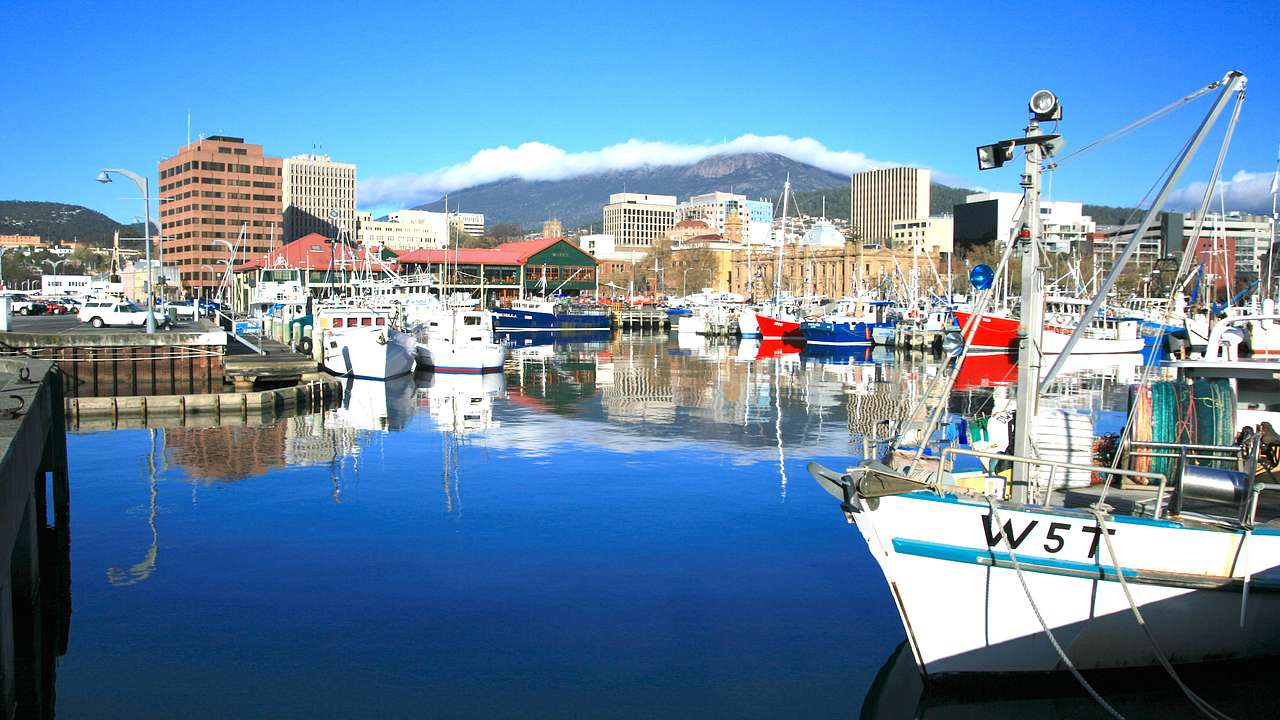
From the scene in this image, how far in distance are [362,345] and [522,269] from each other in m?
80.4

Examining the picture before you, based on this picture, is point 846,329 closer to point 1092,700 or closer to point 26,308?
point 26,308

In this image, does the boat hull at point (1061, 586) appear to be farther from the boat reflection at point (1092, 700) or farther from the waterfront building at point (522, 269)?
the waterfront building at point (522, 269)

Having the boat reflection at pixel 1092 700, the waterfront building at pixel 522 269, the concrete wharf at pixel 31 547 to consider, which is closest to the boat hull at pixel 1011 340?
the boat reflection at pixel 1092 700

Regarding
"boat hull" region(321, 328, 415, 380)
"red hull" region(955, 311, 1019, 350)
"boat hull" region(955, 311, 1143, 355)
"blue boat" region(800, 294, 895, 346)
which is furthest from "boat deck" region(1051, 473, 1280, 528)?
"blue boat" region(800, 294, 895, 346)

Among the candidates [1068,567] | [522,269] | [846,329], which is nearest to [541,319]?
[522,269]

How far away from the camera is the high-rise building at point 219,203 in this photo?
161m

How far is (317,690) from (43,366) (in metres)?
12.6

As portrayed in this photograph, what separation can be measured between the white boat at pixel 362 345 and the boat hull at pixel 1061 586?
41.2 metres

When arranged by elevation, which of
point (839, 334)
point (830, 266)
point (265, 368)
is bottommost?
point (265, 368)

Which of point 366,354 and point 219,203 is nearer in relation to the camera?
point 366,354

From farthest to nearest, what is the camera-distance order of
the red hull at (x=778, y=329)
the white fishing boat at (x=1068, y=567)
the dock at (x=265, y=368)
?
1. the red hull at (x=778, y=329)
2. the dock at (x=265, y=368)
3. the white fishing boat at (x=1068, y=567)

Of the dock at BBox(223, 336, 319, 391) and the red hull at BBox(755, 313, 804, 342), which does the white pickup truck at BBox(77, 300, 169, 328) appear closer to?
the dock at BBox(223, 336, 319, 391)

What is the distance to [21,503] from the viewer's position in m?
12.3

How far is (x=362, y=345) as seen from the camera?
50.7 metres
